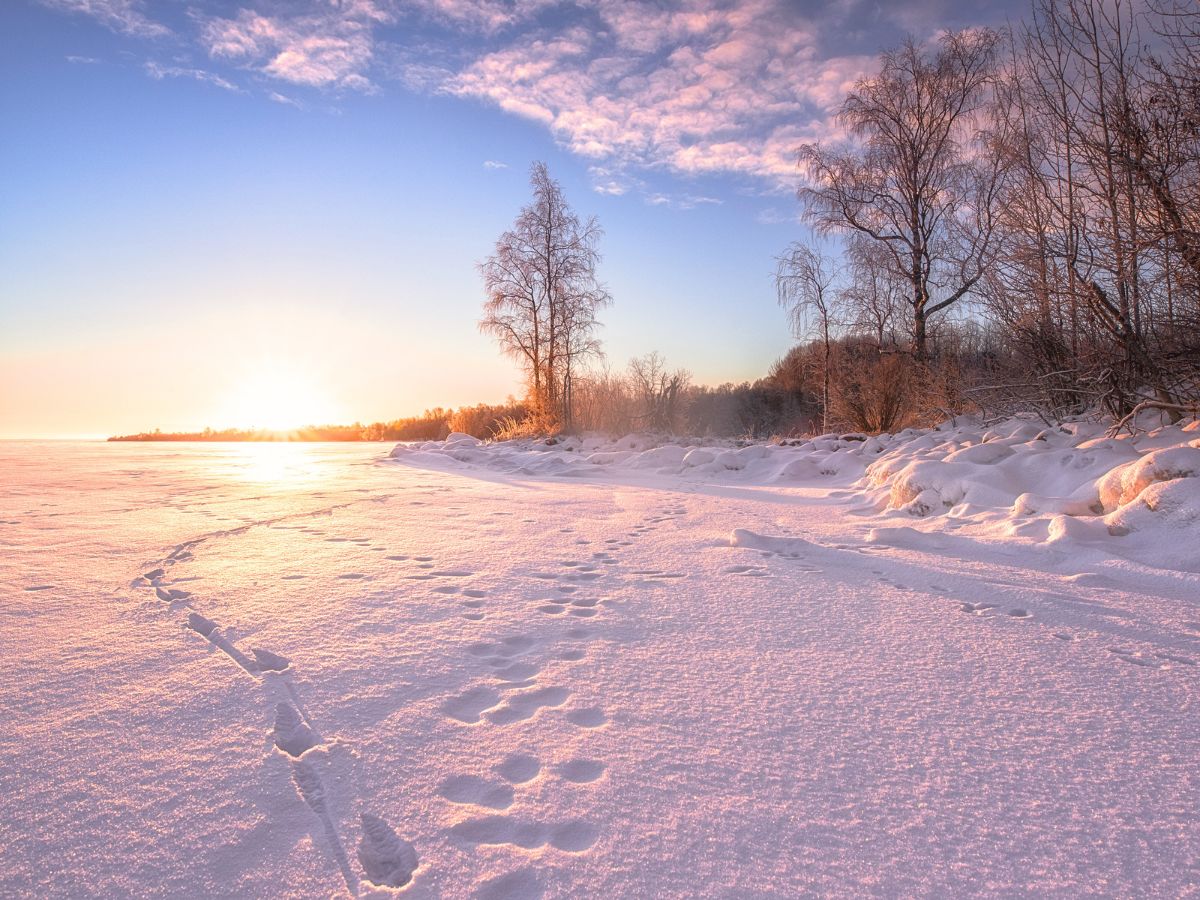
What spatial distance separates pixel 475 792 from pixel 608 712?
34 centimetres

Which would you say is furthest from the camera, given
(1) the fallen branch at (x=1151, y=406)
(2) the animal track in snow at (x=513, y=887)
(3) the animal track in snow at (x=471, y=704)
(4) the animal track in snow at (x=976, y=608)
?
(1) the fallen branch at (x=1151, y=406)

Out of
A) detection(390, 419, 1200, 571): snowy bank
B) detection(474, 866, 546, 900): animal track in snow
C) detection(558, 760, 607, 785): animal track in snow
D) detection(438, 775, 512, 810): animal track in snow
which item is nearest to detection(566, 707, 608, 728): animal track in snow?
detection(558, 760, 607, 785): animal track in snow

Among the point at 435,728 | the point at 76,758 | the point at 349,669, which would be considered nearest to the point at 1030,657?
the point at 435,728

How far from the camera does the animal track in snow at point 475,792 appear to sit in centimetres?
93

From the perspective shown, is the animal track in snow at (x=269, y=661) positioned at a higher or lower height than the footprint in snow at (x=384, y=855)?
higher

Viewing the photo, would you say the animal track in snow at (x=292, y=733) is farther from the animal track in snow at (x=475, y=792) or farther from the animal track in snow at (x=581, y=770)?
the animal track in snow at (x=581, y=770)

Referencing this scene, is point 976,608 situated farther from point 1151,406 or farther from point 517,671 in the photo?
point 1151,406

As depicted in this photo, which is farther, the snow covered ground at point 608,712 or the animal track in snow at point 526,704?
the animal track in snow at point 526,704

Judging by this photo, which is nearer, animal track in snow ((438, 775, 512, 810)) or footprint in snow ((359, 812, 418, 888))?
footprint in snow ((359, 812, 418, 888))

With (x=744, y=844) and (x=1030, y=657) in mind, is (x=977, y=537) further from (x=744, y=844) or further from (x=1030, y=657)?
(x=744, y=844)

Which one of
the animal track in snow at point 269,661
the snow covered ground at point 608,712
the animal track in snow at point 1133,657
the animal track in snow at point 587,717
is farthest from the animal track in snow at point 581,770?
the animal track in snow at point 1133,657

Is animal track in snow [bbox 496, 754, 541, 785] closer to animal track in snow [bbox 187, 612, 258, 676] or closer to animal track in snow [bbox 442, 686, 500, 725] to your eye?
animal track in snow [bbox 442, 686, 500, 725]

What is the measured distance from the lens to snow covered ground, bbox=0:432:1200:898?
0.81 m

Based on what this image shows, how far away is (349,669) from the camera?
1401 millimetres
